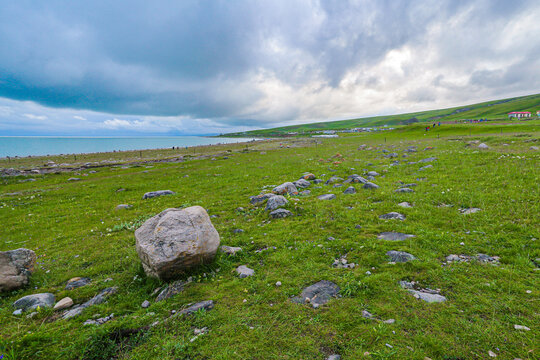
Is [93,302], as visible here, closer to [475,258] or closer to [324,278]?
[324,278]

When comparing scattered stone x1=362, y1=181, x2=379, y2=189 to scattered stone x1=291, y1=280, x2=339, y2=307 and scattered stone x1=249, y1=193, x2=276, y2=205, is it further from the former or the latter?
scattered stone x1=291, y1=280, x2=339, y2=307

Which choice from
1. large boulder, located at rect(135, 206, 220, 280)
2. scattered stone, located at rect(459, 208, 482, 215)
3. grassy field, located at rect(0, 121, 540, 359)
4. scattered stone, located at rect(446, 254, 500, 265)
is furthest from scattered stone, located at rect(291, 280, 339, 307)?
scattered stone, located at rect(459, 208, 482, 215)

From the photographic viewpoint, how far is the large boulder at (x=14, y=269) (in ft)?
24.1

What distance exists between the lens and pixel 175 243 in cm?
715

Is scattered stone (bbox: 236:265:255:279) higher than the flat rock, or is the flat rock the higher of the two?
the flat rock

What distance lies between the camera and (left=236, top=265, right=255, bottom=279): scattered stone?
727cm

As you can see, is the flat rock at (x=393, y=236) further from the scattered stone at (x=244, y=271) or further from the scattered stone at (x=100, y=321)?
the scattered stone at (x=100, y=321)

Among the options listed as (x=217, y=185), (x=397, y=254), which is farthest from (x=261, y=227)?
(x=217, y=185)

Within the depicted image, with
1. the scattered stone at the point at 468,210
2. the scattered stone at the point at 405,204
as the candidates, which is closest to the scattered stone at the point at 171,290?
the scattered stone at the point at 405,204

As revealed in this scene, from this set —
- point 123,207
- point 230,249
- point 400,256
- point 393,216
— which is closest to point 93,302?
point 230,249

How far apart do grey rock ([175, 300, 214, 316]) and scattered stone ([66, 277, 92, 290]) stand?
485 cm

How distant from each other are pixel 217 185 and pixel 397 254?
63.0 ft

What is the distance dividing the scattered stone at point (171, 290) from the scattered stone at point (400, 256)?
22.9ft

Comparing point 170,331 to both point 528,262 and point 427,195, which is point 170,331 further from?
point 427,195
